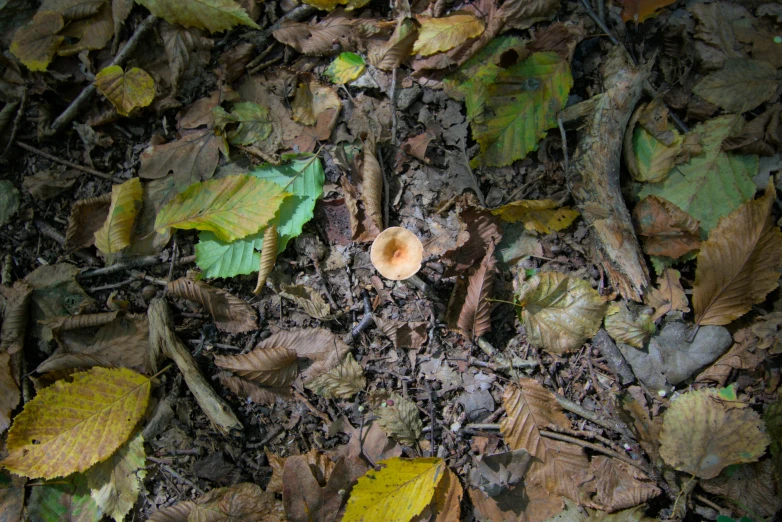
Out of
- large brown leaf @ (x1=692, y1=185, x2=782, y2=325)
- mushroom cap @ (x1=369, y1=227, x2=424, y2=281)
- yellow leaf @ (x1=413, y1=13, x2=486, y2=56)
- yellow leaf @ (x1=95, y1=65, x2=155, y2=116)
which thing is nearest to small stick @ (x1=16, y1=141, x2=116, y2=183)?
yellow leaf @ (x1=95, y1=65, x2=155, y2=116)

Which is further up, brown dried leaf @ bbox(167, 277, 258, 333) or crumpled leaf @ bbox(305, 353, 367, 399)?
brown dried leaf @ bbox(167, 277, 258, 333)

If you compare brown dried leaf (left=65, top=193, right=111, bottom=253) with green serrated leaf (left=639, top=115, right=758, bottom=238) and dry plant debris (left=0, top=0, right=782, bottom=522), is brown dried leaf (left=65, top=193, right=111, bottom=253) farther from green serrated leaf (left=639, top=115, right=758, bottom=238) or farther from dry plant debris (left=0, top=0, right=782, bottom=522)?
green serrated leaf (left=639, top=115, right=758, bottom=238)

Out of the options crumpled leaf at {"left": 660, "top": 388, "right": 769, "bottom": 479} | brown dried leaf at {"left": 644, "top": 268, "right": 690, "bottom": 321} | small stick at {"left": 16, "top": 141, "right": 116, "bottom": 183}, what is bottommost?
crumpled leaf at {"left": 660, "top": 388, "right": 769, "bottom": 479}

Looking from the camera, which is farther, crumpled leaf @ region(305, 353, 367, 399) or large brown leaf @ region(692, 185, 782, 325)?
crumpled leaf @ region(305, 353, 367, 399)

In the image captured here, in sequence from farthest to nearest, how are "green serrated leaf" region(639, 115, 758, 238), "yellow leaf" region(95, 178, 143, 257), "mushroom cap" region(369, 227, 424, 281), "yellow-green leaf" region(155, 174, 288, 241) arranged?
"yellow leaf" region(95, 178, 143, 257), "yellow-green leaf" region(155, 174, 288, 241), "green serrated leaf" region(639, 115, 758, 238), "mushroom cap" region(369, 227, 424, 281)

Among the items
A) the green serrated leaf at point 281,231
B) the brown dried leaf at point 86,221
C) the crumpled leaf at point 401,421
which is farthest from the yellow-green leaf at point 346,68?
the crumpled leaf at point 401,421

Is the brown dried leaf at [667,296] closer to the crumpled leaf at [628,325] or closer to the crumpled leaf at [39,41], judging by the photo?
the crumpled leaf at [628,325]

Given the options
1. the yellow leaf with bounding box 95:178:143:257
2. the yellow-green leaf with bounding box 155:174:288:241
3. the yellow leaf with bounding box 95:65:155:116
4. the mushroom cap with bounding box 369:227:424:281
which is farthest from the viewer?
the yellow leaf with bounding box 95:65:155:116

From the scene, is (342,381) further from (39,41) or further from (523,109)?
(39,41)

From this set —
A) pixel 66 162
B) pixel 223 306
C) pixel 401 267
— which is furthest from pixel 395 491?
pixel 66 162
